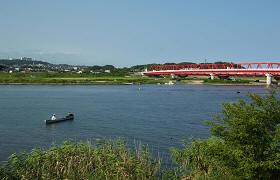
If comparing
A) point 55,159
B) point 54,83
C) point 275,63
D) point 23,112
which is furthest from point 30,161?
point 54,83

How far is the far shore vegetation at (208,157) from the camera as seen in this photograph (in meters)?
14.6

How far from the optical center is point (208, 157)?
1733 centimetres

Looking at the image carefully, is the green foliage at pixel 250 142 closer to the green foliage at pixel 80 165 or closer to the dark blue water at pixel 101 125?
the green foliage at pixel 80 165

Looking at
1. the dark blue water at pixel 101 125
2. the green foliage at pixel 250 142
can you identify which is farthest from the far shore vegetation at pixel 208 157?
the dark blue water at pixel 101 125

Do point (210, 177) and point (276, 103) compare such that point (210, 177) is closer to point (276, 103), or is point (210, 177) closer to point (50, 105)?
point (276, 103)

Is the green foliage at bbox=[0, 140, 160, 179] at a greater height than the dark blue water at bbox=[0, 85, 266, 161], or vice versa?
the green foliage at bbox=[0, 140, 160, 179]

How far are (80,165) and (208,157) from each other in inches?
196

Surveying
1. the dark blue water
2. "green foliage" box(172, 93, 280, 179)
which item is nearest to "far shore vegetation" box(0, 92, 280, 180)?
"green foliage" box(172, 93, 280, 179)

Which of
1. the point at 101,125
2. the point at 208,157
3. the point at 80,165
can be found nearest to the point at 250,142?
the point at 208,157

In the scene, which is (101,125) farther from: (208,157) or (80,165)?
(208,157)

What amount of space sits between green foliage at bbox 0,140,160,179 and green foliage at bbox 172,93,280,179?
317cm

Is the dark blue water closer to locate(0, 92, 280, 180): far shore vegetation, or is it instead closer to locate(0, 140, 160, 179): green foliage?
locate(0, 92, 280, 180): far shore vegetation

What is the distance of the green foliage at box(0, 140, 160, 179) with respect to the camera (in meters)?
17.6

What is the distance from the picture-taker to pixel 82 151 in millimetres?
19734
